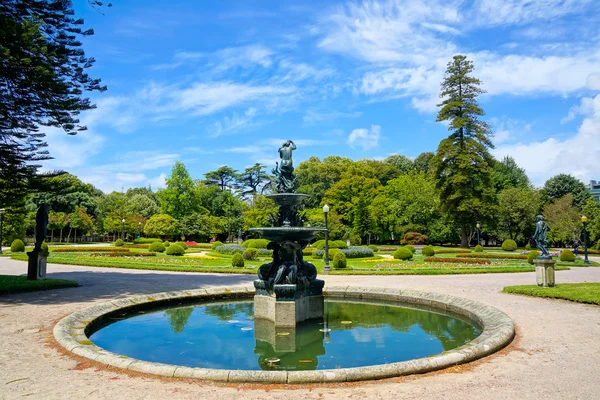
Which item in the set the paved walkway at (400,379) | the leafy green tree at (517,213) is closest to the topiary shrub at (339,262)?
the paved walkway at (400,379)

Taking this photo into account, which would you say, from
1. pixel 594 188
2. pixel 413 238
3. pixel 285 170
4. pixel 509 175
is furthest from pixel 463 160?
pixel 594 188

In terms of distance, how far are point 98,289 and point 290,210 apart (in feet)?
24.1

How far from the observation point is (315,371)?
5469mm

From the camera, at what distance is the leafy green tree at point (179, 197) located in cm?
6159

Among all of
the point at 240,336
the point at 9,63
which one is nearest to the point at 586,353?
the point at 240,336

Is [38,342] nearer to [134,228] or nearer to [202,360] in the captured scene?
[202,360]

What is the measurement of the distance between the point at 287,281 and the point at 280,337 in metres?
1.29

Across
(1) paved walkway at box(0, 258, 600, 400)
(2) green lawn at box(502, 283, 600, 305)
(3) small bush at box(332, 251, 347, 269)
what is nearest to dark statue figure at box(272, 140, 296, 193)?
(1) paved walkway at box(0, 258, 600, 400)

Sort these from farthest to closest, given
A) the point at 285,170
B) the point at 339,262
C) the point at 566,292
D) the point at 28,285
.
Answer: the point at 339,262, the point at 28,285, the point at 566,292, the point at 285,170

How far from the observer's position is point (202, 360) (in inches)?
279

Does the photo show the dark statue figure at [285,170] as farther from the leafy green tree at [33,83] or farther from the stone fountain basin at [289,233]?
the leafy green tree at [33,83]

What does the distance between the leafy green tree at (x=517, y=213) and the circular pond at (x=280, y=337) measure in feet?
137

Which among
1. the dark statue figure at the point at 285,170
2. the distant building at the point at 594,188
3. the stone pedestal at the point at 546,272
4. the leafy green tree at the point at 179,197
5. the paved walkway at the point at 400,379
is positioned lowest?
the paved walkway at the point at 400,379

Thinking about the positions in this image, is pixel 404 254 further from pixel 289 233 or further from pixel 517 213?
pixel 517 213
